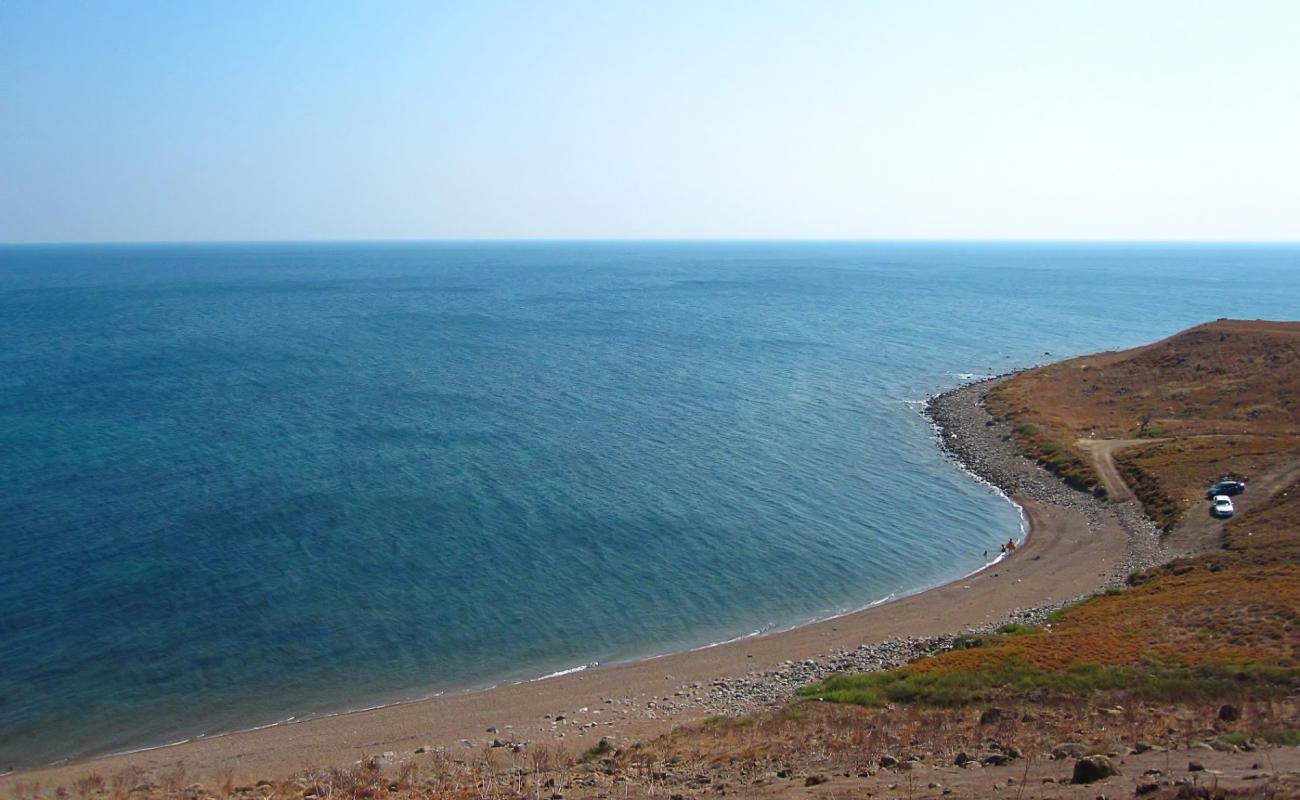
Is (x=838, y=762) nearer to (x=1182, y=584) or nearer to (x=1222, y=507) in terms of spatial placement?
(x=1182, y=584)

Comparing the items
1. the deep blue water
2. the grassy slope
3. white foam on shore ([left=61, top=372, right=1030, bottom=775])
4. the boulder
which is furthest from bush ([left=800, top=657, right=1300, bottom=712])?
the deep blue water

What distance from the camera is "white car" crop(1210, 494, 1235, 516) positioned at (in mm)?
55438

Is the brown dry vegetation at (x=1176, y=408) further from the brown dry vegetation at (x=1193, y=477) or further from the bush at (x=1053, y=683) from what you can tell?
the bush at (x=1053, y=683)

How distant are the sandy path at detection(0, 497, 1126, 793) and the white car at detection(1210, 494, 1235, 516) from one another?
25.1 ft

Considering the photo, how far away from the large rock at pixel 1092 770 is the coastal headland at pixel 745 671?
4.93m

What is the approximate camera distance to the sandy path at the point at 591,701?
32250mm

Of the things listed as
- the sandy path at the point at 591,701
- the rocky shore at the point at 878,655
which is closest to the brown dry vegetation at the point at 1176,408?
the rocky shore at the point at 878,655

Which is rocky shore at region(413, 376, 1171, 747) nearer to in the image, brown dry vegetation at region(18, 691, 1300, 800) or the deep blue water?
the deep blue water

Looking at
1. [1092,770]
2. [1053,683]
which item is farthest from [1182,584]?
[1092,770]

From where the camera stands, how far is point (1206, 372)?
312 feet

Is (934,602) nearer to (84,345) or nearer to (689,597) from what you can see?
(689,597)

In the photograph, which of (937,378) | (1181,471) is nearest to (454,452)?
(1181,471)

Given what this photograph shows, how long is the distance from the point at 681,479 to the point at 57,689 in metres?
43.7

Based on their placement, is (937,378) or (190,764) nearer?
(190,764)
